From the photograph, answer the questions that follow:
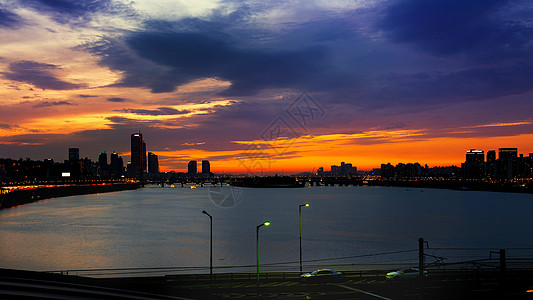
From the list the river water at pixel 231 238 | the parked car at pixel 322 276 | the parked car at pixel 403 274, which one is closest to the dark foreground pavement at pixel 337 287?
the parked car at pixel 322 276

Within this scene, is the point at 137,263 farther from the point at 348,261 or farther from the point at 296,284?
the point at 296,284

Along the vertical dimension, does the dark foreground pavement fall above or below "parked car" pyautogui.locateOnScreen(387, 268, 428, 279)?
above

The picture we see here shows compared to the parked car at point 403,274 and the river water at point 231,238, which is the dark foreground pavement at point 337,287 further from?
the river water at point 231,238

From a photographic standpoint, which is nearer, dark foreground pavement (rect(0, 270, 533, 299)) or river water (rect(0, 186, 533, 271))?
dark foreground pavement (rect(0, 270, 533, 299))

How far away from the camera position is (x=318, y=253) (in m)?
93.2

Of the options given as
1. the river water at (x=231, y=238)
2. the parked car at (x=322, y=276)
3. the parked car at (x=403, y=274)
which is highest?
the parked car at (x=322, y=276)

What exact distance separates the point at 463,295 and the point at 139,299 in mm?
28627

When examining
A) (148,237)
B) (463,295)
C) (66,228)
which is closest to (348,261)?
(463,295)

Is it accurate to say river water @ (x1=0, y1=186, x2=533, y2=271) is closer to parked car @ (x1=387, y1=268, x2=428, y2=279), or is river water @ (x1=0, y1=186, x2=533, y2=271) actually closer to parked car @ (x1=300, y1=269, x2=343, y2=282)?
parked car @ (x1=387, y1=268, x2=428, y2=279)

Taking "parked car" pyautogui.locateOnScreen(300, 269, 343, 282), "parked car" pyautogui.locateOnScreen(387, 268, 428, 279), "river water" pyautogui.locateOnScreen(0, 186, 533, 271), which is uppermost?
"parked car" pyautogui.locateOnScreen(300, 269, 343, 282)

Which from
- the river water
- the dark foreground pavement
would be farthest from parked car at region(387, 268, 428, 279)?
the river water

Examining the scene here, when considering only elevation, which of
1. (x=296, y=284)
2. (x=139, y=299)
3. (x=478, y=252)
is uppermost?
(x=139, y=299)

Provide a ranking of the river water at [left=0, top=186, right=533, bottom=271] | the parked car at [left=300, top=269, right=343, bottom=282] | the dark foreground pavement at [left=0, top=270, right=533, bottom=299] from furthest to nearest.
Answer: the river water at [left=0, top=186, right=533, bottom=271] < the parked car at [left=300, top=269, right=343, bottom=282] < the dark foreground pavement at [left=0, top=270, right=533, bottom=299]

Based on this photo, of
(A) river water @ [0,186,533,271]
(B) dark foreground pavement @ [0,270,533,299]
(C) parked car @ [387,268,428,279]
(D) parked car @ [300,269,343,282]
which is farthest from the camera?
(A) river water @ [0,186,533,271]
